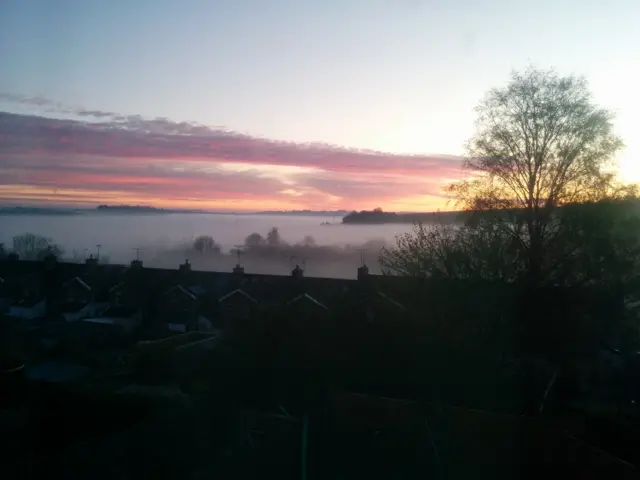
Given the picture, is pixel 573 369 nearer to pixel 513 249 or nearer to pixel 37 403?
pixel 513 249

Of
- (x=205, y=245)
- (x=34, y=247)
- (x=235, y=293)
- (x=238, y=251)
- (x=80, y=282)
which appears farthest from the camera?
(x=205, y=245)

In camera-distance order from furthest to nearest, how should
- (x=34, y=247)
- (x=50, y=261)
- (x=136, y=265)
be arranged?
(x=34, y=247), (x=50, y=261), (x=136, y=265)

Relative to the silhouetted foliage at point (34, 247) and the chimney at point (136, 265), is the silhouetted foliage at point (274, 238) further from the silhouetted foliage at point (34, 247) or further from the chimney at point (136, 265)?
the silhouetted foliage at point (34, 247)

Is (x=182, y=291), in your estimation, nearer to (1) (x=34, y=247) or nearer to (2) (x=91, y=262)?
(2) (x=91, y=262)

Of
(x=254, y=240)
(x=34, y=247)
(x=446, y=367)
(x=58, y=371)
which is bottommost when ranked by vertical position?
(x=58, y=371)

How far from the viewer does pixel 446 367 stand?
32.2 feet

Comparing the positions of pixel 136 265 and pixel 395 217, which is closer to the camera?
pixel 395 217

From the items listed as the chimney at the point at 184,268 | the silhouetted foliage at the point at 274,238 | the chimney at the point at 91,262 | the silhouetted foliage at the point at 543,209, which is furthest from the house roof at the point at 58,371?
the silhouetted foliage at the point at 274,238

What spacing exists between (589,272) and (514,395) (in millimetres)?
2350

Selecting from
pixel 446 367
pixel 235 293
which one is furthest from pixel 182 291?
pixel 446 367

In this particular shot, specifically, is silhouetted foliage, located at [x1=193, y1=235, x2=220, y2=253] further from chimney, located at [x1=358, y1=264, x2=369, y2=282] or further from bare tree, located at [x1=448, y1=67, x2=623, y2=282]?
bare tree, located at [x1=448, y1=67, x2=623, y2=282]

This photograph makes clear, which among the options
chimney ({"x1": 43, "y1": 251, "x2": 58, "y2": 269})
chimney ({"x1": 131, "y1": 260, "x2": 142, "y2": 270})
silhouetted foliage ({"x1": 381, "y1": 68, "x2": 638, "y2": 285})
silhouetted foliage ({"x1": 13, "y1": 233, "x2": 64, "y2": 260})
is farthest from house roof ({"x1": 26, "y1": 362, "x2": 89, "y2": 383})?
chimney ({"x1": 43, "y1": 251, "x2": 58, "y2": 269})

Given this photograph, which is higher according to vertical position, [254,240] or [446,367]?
[254,240]

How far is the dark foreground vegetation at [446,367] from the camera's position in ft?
23.9
